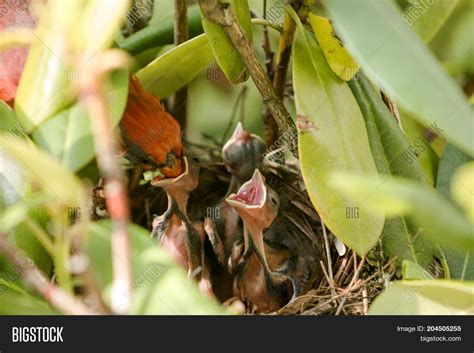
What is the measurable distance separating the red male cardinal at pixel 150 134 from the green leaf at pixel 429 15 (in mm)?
309

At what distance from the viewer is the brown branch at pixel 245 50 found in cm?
73

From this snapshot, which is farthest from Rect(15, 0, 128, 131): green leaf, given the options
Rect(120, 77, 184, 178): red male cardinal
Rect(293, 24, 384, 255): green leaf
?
Rect(293, 24, 384, 255): green leaf

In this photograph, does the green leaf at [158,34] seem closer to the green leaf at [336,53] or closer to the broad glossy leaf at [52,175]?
the green leaf at [336,53]

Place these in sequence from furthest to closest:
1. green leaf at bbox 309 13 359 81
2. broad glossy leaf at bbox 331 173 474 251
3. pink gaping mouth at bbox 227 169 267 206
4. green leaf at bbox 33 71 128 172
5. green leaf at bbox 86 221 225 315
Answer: pink gaping mouth at bbox 227 169 267 206 → green leaf at bbox 309 13 359 81 → green leaf at bbox 33 71 128 172 → green leaf at bbox 86 221 225 315 → broad glossy leaf at bbox 331 173 474 251

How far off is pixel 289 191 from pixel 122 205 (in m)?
0.62

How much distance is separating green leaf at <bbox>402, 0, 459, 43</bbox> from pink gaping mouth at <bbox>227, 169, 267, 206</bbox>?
26 cm

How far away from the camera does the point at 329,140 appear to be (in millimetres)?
786

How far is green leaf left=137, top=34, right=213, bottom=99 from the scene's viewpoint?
89 cm

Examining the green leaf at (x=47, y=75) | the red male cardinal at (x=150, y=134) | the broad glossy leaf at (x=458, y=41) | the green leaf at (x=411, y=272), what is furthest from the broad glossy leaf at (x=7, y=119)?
the broad glossy leaf at (x=458, y=41)

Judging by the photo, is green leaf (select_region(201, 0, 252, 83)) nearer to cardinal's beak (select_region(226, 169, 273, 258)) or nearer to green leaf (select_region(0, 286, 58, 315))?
cardinal's beak (select_region(226, 169, 273, 258))

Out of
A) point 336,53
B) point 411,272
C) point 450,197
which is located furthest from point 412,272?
point 336,53

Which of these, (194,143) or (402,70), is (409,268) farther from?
(194,143)
